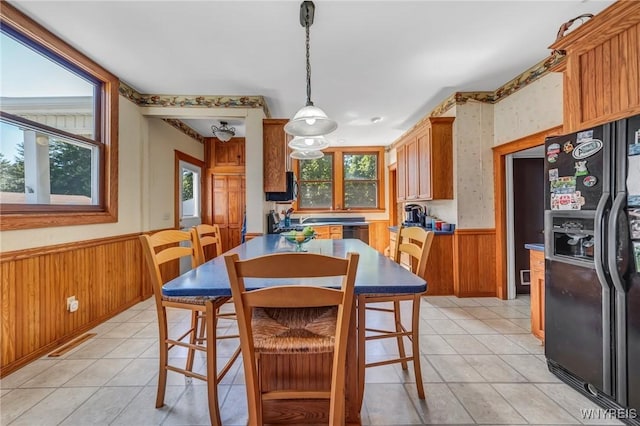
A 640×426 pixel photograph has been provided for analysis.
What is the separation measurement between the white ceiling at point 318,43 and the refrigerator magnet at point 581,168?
4.00 ft

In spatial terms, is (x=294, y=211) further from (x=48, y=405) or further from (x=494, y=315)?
(x=48, y=405)

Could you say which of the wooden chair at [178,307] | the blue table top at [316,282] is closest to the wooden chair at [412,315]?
the blue table top at [316,282]

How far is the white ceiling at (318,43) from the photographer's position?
6.68ft

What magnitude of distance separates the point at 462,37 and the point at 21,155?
11.8 feet

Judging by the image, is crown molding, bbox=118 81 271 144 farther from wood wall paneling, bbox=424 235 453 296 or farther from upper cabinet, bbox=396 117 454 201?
wood wall paneling, bbox=424 235 453 296

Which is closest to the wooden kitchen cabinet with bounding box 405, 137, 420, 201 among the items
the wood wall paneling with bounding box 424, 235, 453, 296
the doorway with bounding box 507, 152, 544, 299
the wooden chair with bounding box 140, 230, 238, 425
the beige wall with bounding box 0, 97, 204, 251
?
the wood wall paneling with bounding box 424, 235, 453, 296

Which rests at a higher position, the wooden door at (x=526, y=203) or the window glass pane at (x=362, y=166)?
the window glass pane at (x=362, y=166)

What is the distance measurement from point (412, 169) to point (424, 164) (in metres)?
0.48

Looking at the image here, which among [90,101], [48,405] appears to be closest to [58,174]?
[90,101]

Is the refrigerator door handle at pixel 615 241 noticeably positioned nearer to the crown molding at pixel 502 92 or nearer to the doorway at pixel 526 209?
the crown molding at pixel 502 92

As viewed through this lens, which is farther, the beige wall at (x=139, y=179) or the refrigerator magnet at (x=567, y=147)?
the beige wall at (x=139, y=179)

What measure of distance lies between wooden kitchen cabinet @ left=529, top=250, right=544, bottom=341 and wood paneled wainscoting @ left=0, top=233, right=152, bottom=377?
3.98m

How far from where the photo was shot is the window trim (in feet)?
6.71

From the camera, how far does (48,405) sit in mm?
1659
